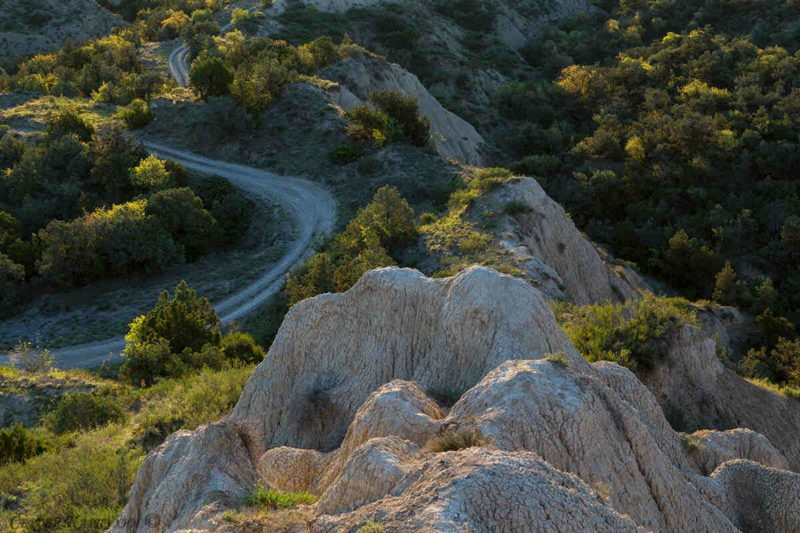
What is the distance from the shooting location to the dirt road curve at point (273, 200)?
1089 inches

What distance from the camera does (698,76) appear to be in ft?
193

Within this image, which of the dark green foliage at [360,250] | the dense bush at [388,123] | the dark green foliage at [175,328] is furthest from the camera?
the dense bush at [388,123]

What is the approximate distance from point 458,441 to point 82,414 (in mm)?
13781

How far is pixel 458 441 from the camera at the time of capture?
8.91 m

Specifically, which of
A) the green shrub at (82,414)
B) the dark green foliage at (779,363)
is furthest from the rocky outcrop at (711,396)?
the green shrub at (82,414)

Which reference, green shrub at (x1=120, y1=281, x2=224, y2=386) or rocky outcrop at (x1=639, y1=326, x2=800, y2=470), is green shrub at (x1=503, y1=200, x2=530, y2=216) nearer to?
rocky outcrop at (x1=639, y1=326, x2=800, y2=470)

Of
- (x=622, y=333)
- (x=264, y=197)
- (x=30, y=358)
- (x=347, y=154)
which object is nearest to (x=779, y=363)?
(x=622, y=333)

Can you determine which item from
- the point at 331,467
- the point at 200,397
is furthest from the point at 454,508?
the point at 200,397

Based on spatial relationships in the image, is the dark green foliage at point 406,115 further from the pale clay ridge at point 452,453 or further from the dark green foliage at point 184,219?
the pale clay ridge at point 452,453

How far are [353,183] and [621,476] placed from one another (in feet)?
97.7

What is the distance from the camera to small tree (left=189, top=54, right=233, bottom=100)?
4559cm

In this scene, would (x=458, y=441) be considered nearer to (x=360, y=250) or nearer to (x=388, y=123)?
(x=360, y=250)

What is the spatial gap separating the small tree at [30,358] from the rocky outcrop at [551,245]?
15.9 metres

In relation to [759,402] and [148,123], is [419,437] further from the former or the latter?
[148,123]
